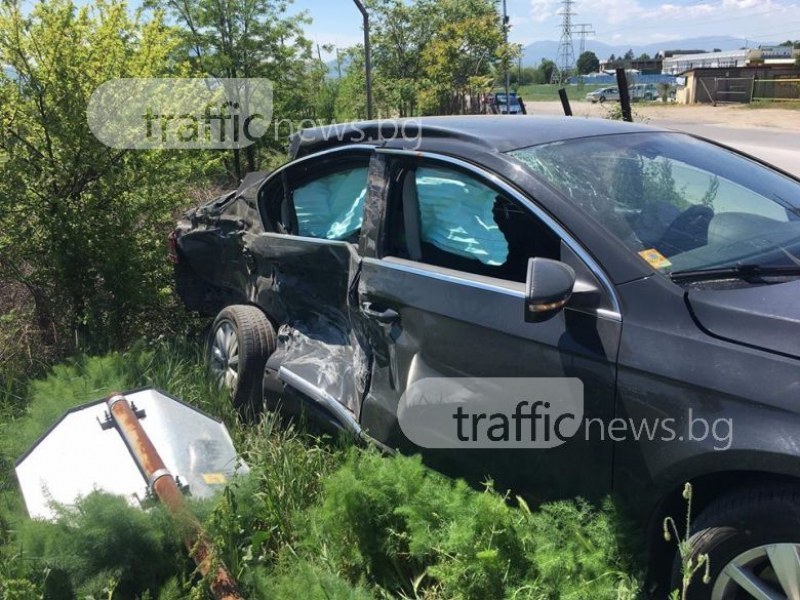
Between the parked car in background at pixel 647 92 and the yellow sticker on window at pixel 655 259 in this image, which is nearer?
the yellow sticker on window at pixel 655 259

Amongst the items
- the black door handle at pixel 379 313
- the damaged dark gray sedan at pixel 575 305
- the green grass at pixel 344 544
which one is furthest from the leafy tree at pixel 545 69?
the green grass at pixel 344 544

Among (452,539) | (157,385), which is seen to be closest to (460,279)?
(452,539)

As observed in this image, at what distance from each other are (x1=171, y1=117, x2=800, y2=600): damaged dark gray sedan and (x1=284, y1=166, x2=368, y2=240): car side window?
0.04ft

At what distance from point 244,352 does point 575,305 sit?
7.13 feet

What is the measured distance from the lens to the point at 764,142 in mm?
19141

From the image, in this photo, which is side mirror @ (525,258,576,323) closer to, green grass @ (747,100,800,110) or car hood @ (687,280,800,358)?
car hood @ (687,280,800,358)

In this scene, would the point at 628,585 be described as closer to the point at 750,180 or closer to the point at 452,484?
the point at 452,484

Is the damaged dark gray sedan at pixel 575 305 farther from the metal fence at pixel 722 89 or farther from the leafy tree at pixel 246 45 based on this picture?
the metal fence at pixel 722 89

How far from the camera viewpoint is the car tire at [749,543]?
192 cm

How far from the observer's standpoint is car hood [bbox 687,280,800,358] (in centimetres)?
199

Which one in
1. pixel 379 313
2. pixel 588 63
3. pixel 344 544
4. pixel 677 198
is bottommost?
pixel 344 544

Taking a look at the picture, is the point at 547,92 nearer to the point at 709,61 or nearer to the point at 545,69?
the point at 545,69

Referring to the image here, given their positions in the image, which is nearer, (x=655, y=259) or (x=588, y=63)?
(x=655, y=259)

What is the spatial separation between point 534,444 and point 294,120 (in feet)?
28.3
